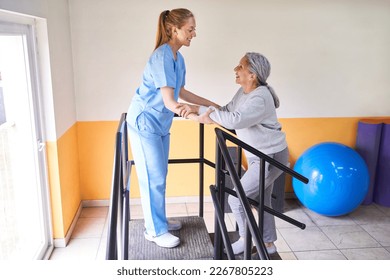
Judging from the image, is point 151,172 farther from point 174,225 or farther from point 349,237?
point 349,237

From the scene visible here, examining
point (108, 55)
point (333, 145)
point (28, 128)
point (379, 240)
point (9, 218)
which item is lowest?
point (379, 240)

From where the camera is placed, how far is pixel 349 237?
12.2 ft

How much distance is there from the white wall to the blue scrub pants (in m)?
2.01

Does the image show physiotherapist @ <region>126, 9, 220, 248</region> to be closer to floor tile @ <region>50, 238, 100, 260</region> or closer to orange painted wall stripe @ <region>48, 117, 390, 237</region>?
floor tile @ <region>50, 238, 100, 260</region>

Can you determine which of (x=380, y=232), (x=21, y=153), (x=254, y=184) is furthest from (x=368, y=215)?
(x=21, y=153)

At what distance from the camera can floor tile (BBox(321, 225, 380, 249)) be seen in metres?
3.58

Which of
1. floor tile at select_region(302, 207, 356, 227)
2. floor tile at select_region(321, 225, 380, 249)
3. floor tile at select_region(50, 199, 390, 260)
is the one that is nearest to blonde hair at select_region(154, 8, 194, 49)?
floor tile at select_region(50, 199, 390, 260)

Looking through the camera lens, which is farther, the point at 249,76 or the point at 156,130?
the point at 249,76

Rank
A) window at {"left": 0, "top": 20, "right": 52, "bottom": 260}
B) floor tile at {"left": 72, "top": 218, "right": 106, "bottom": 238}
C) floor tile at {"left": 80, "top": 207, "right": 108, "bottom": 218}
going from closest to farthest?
window at {"left": 0, "top": 20, "right": 52, "bottom": 260} < floor tile at {"left": 72, "top": 218, "right": 106, "bottom": 238} < floor tile at {"left": 80, "top": 207, "right": 108, "bottom": 218}

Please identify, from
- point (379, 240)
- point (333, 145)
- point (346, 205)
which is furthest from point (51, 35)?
point (379, 240)

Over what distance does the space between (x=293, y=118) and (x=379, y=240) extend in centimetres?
150

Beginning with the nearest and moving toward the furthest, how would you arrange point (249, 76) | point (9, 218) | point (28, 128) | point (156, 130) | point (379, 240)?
1. point (156, 130)
2. point (249, 76)
3. point (9, 218)
4. point (28, 128)
5. point (379, 240)

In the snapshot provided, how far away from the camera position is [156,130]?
2193 mm

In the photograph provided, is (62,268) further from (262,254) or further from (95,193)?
(95,193)
